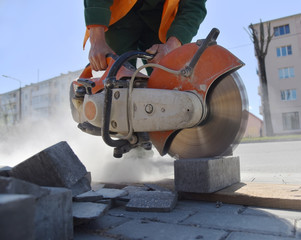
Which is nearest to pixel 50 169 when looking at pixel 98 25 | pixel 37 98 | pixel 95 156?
pixel 98 25

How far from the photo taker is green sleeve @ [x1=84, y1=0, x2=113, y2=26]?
2.15 m

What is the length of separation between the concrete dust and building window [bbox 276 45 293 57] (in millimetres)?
30060

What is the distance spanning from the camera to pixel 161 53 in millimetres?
2113

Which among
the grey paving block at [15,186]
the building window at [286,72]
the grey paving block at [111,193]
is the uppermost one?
the building window at [286,72]

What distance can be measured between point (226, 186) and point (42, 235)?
55.0 inches

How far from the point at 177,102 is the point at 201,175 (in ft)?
1.66

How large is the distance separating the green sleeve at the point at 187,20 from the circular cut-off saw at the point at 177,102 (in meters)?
0.52

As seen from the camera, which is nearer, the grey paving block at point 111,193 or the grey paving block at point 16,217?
the grey paving block at point 16,217

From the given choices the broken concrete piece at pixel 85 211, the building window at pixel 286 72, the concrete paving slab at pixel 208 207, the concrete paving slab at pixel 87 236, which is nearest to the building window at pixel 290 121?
the building window at pixel 286 72

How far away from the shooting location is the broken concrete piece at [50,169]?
1299 millimetres

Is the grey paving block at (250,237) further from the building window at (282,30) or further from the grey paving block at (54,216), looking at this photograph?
the building window at (282,30)

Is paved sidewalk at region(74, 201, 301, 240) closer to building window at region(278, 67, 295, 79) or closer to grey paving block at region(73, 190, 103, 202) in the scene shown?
grey paving block at region(73, 190, 103, 202)

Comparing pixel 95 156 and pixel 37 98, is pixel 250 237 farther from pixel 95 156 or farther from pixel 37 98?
pixel 37 98

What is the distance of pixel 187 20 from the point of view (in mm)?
2469
